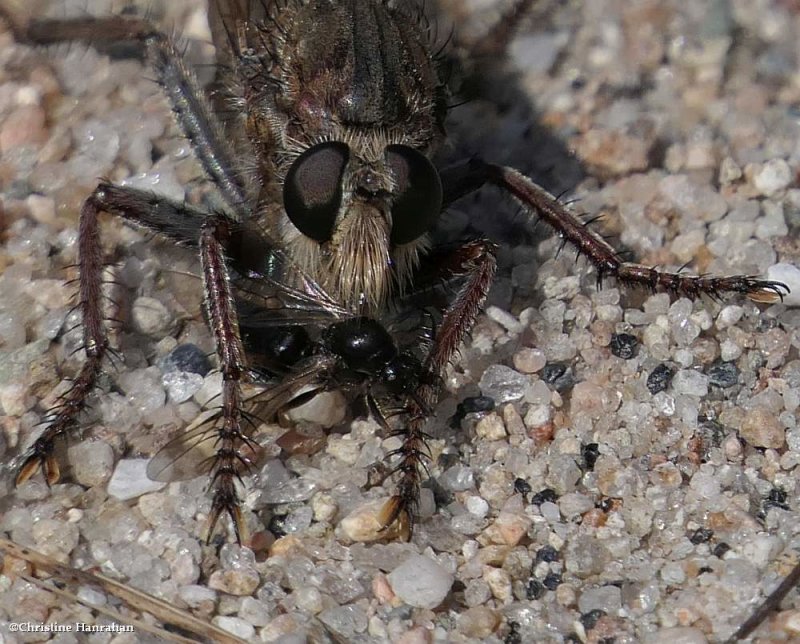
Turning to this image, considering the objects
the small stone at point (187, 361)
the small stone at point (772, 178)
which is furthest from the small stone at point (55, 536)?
the small stone at point (772, 178)

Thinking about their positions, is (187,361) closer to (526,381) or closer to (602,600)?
(526,381)

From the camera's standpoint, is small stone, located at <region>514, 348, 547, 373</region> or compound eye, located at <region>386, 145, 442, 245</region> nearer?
compound eye, located at <region>386, 145, 442, 245</region>

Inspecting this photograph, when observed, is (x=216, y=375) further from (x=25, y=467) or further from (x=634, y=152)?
(x=634, y=152)

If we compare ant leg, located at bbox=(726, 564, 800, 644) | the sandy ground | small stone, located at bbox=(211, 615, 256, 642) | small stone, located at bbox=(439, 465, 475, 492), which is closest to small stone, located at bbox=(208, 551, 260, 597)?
the sandy ground

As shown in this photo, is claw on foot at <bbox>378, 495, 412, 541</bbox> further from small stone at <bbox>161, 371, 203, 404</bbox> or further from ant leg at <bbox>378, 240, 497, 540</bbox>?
small stone at <bbox>161, 371, 203, 404</bbox>

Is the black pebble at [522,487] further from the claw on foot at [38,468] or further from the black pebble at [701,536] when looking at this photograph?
the claw on foot at [38,468]
